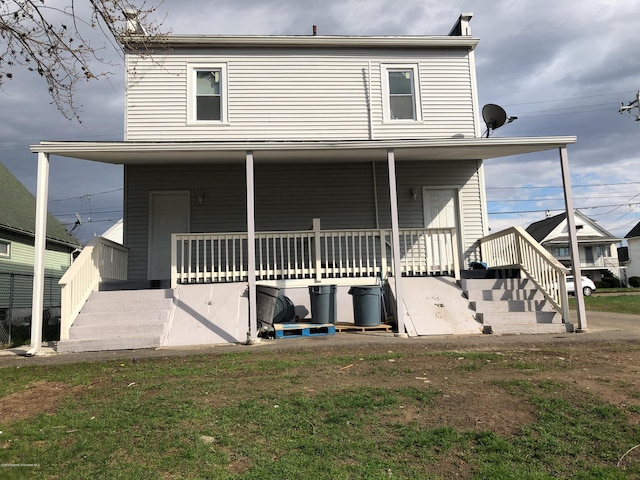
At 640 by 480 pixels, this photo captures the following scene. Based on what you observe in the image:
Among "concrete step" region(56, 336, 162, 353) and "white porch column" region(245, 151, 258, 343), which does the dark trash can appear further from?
"concrete step" region(56, 336, 162, 353)

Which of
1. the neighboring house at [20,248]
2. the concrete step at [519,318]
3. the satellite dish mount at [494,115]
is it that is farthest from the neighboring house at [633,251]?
the neighboring house at [20,248]

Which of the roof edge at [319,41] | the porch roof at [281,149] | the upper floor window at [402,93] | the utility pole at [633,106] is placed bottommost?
the porch roof at [281,149]

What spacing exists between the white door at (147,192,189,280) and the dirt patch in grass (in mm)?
5857

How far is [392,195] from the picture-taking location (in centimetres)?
855

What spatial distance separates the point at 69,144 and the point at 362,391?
6.76m

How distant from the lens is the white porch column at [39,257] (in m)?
7.45

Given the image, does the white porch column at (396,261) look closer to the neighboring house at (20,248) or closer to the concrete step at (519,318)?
the concrete step at (519,318)

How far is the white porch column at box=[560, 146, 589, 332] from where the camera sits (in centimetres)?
825

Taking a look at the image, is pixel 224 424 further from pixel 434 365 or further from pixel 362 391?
pixel 434 365

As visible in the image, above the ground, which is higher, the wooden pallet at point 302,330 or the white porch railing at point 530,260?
the white porch railing at point 530,260

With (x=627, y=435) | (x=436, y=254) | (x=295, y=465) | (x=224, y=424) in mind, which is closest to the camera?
(x=295, y=465)

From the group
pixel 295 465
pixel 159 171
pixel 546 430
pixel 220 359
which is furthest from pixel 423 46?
pixel 295 465

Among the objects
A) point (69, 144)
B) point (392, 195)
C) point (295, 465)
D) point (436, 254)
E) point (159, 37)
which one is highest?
point (159, 37)

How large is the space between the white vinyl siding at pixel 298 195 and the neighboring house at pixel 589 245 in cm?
3158
